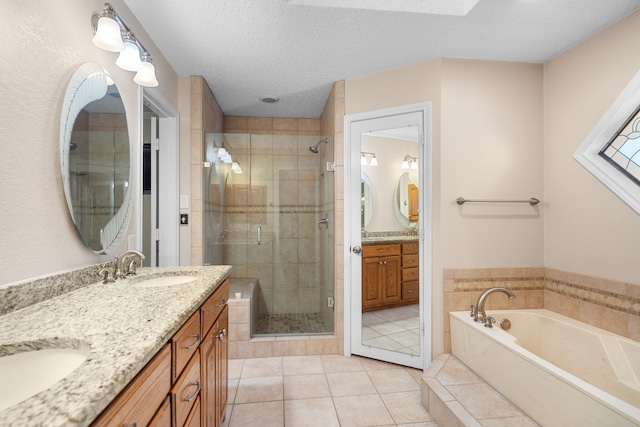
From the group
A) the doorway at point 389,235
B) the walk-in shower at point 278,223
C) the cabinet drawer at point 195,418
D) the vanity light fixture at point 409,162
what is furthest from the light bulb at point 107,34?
the vanity light fixture at point 409,162

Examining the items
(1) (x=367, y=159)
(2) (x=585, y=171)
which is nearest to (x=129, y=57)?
(1) (x=367, y=159)

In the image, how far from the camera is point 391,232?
95.1 inches

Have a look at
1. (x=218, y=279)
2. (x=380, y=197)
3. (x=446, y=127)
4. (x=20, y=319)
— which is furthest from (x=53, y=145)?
(x=446, y=127)

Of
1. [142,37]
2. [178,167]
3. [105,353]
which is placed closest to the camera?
[105,353]

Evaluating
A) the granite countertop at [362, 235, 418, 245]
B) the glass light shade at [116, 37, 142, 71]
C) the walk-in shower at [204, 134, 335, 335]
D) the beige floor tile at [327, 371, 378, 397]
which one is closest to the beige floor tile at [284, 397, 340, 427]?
the beige floor tile at [327, 371, 378, 397]

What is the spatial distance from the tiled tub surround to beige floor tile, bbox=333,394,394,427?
0.69 metres

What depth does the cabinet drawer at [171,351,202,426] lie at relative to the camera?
88cm

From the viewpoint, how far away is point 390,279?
242 cm

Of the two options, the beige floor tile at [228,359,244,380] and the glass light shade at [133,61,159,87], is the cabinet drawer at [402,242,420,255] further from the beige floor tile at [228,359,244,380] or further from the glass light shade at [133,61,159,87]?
the glass light shade at [133,61,159,87]

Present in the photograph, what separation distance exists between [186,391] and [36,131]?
3.39 feet

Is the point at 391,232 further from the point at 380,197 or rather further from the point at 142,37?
the point at 142,37

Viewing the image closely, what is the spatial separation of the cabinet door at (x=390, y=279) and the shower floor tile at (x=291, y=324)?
2.07ft

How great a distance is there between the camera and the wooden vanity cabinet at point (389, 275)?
7.65 feet

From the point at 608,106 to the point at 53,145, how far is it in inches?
114
